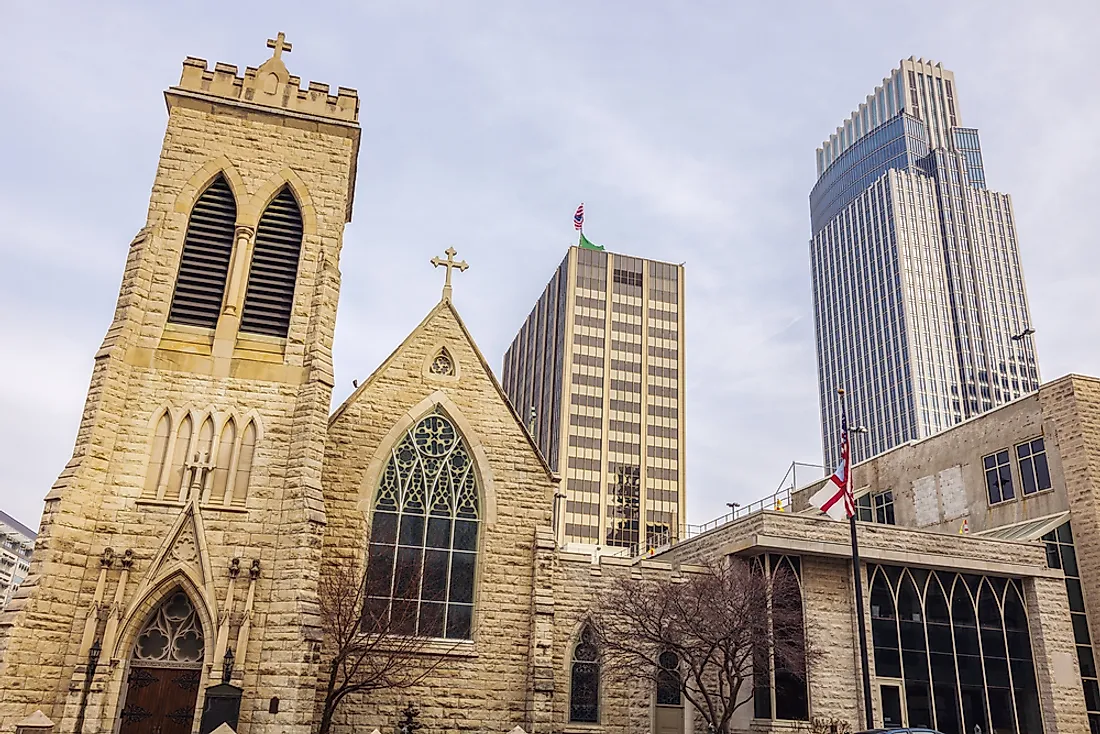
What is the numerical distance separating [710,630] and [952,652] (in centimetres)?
992

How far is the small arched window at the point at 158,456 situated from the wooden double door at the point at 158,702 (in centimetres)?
385

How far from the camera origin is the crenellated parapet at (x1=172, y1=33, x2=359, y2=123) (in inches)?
939

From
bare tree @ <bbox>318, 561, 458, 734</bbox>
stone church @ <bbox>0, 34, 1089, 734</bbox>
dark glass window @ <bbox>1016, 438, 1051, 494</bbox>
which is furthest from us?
dark glass window @ <bbox>1016, 438, 1051, 494</bbox>

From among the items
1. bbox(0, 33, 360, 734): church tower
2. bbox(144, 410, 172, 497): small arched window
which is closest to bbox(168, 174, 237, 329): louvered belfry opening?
bbox(0, 33, 360, 734): church tower

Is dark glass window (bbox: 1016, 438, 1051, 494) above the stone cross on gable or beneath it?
above

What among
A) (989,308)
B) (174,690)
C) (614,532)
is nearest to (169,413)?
(174,690)

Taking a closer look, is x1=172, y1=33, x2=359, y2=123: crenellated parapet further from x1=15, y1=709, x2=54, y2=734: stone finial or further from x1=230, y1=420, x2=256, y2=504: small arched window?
x1=15, y1=709, x2=54, y2=734: stone finial

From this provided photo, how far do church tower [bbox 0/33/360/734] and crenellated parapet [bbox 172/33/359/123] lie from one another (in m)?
0.06

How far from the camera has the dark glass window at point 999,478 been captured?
32.1 m

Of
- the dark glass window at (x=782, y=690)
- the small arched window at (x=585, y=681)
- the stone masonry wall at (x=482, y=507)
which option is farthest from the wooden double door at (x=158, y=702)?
the dark glass window at (x=782, y=690)

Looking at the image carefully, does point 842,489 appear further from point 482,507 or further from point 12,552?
point 12,552

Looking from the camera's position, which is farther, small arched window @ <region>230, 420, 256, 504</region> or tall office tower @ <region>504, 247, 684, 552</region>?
tall office tower @ <region>504, 247, 684, 552</region>

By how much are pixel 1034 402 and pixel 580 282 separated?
76.5 meters

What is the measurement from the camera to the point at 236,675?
17.9m
